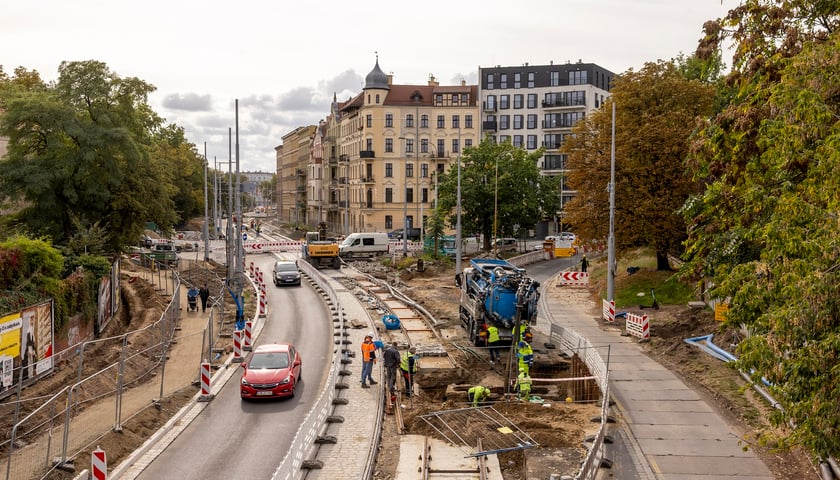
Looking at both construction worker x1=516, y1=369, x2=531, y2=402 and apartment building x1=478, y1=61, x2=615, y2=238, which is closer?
construction worker x1=516, y1=369, x2=531, y2=402

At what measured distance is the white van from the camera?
65.2 metres

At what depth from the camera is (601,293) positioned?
40.3m

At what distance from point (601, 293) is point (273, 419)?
2505cm

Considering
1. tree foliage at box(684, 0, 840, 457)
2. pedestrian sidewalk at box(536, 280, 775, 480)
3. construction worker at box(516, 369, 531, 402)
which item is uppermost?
tree foliage at box(684, 0, 840, 457)

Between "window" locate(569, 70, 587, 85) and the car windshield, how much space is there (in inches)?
3123

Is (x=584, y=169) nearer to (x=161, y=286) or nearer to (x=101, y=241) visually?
(x=101, y=241)

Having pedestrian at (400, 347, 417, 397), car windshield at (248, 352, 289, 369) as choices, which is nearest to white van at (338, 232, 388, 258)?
car windshield at (248, 352, 289, 369)

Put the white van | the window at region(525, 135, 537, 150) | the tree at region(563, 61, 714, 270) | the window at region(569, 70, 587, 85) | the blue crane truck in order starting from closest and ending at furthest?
the blue crane truck, the tree at region(563, 61, 714, 270), the white van, the window at region(569, 70, 587, 85), the window at region(525, 135, 537, 150)

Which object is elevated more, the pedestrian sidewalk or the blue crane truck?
the blue crane truck

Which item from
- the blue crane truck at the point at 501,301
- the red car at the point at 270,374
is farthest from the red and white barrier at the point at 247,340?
the blue crane truck at the point at 501,301

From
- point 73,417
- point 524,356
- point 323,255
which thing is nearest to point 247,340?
point 73,417

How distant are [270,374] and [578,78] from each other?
80907mm

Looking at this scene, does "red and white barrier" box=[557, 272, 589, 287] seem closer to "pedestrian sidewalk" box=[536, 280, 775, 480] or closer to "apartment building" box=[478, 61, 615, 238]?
"pedestrian sidewalk" box=[536, 280, 775, 480]

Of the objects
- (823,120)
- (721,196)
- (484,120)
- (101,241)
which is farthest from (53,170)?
(484,120)
